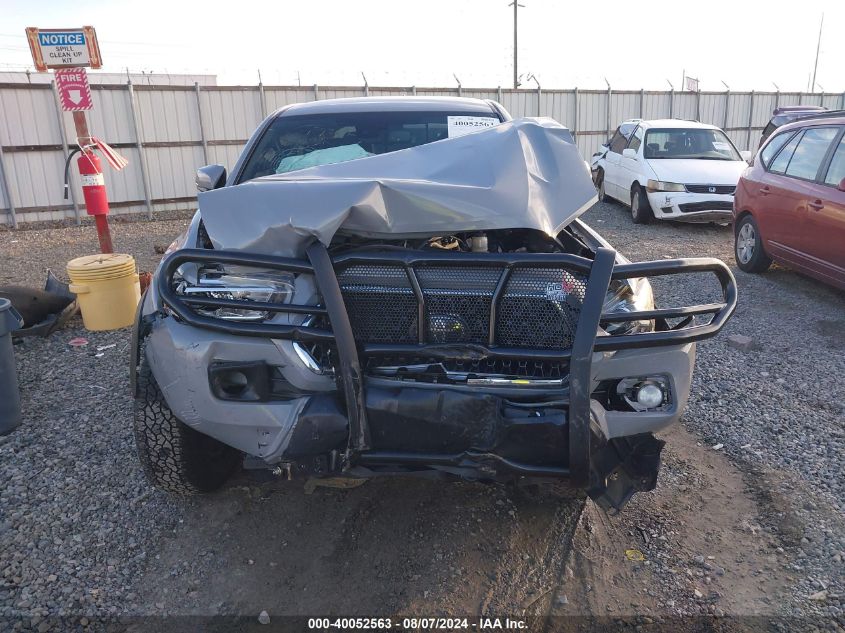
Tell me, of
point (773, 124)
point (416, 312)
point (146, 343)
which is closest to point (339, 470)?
point (416, 312)

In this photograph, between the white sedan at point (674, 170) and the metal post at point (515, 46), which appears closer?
the white sedan at point (674, 170)

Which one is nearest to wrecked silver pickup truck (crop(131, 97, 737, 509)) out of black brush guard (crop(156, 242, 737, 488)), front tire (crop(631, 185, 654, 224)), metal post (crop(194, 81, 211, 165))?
black brush guard (crop(156, 242, 737, 488))

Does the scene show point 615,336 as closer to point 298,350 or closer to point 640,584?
point 640,584

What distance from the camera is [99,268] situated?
210 inches

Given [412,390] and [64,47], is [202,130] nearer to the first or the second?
[64,47]

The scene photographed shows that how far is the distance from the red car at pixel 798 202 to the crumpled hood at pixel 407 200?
4.16 metres

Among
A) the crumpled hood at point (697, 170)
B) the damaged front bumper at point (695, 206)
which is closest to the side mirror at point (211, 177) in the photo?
the damaged front bumper at point (695, 206)

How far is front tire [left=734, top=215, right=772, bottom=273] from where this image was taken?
7.39 meters

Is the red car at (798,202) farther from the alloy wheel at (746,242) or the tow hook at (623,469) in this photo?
the tow hook at (623,469)

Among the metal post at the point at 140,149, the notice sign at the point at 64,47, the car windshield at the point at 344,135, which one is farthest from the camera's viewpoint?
the metal post at the point at 140,149

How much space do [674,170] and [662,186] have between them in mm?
401

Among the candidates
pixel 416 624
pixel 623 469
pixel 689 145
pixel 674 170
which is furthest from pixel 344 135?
pixel 689 145

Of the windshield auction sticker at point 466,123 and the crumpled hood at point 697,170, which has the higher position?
the windshield auction sticker at point 466,123

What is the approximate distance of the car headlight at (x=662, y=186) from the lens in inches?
404
